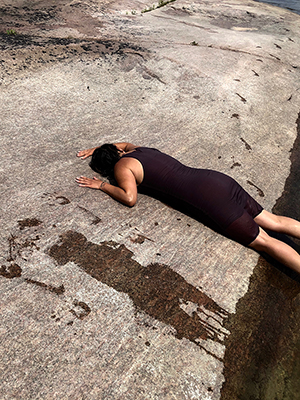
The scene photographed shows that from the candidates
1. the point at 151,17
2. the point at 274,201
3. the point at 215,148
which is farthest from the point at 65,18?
the point at 274,201

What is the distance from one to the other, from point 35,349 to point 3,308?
1.01ft

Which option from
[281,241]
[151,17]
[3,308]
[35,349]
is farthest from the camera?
[151,17]

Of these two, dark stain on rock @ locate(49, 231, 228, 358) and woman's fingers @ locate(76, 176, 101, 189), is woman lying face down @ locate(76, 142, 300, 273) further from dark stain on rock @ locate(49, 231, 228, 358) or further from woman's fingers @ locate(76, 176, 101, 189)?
dark stain on rock @ locate(49, 231, 228, 358)

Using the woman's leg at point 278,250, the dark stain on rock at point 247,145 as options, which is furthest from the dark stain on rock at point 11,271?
the dark stain on rock at point 247,145

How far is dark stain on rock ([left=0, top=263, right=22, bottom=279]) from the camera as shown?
205 cm

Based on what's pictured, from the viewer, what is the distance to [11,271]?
2.07m

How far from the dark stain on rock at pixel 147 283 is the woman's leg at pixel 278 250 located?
62cm

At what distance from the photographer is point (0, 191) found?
105 inches

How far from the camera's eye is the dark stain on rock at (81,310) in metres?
1.92

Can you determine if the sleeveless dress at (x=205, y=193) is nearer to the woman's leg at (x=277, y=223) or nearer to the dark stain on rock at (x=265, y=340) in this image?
the woman's leg at (x=277, y=223)

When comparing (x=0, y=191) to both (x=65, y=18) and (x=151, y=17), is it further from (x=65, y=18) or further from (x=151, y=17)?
(x=151, y=17)

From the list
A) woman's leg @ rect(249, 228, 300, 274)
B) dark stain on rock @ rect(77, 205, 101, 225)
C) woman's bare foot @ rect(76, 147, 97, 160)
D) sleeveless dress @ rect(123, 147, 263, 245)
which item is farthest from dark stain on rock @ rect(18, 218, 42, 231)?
woman's leg @ rect(249, 228, 300, 274)

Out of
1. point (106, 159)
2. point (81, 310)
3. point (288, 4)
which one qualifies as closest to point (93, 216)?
point (106, 159)

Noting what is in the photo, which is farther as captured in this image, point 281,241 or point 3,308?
point 281,241
